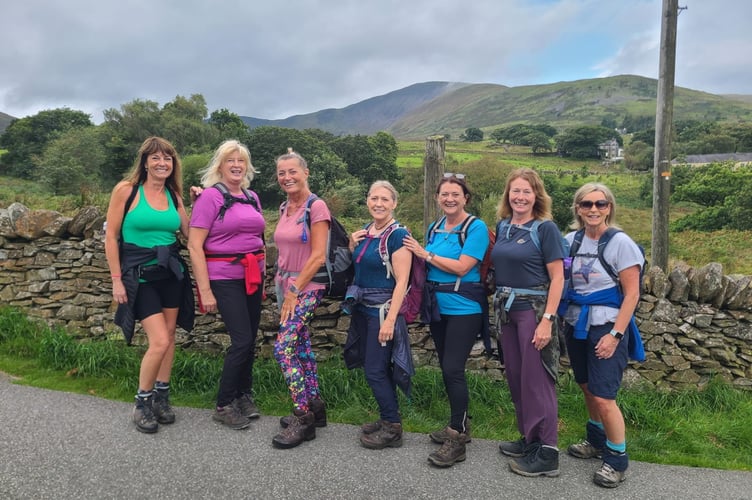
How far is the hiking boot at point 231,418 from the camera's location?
11.9 ft

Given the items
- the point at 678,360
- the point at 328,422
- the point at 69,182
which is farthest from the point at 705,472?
the point at 69,182

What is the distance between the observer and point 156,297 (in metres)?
3.60

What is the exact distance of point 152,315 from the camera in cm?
357

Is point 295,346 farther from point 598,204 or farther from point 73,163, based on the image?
point 73,163

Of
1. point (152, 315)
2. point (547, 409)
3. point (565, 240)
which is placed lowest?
point (547, 409)

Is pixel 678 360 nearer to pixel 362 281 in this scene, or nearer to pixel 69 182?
pixel 362 281

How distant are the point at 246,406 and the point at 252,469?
2.72ft

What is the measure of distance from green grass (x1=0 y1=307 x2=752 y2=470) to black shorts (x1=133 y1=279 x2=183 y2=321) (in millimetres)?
959

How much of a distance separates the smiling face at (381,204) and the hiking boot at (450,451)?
1559mm

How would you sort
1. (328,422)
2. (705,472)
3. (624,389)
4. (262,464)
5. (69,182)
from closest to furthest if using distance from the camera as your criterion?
(262,464) → (705,472) → (328,422) → (624,389) → (69,182)

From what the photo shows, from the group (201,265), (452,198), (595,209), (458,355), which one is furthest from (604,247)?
(201,265)

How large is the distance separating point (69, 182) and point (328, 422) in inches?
1725

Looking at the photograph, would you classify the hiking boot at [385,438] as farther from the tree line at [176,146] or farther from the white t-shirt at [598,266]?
the tree line at [176,146]

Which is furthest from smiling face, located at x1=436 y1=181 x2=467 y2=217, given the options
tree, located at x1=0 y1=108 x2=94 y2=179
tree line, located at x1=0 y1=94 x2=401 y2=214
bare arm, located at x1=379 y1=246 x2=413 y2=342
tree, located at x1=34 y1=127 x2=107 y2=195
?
tree, located at x1=0 y1=108 x2=94 y2=179
